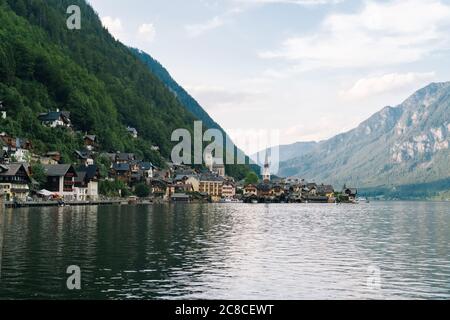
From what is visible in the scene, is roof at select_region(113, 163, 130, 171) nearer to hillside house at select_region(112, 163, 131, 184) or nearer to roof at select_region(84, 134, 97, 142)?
hillside house at select_region(112, 163, 131, 184)

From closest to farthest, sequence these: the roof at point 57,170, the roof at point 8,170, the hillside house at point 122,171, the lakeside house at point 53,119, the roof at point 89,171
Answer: the roof at point 8,170 → the roof at point 57,170 → the roof at point 89,171 → the lakeside house at point 53,119 → the hillside house at point 122,171

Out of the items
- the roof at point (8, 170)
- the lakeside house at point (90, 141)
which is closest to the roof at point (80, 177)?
the roof at point (8, 170)

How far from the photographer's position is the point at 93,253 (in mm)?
40844

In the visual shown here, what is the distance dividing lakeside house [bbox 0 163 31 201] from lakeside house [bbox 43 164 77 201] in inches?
695

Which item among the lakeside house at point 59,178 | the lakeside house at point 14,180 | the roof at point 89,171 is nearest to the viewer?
the lakeside house at point 14,180

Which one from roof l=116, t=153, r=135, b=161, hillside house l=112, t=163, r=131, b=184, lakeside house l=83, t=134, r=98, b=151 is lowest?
hillside house l=112, t=163, r=131, b=184

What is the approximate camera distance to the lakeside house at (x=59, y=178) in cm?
13950

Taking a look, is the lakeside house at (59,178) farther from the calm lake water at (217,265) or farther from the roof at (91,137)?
the calm lake water at (217,265)

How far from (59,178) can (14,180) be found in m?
23.1

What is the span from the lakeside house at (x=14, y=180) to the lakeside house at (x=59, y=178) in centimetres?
1765

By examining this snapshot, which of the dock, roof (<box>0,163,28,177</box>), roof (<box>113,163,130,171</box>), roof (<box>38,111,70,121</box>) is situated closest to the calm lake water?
the dock

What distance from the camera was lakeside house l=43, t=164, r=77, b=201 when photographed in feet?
458

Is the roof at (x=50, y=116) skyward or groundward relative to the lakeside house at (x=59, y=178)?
skyward
